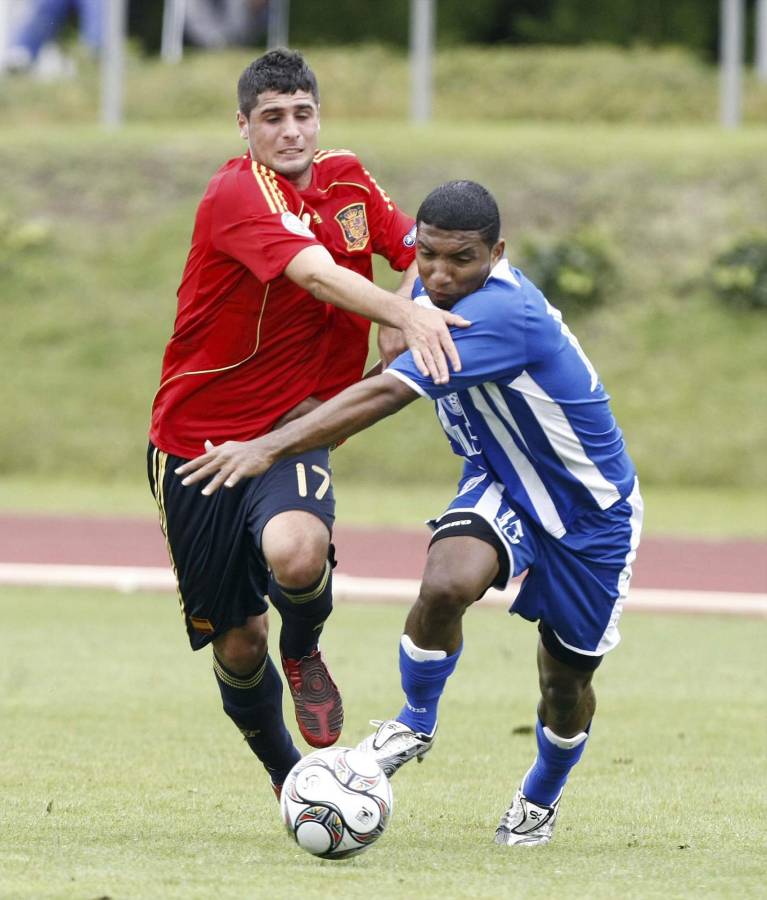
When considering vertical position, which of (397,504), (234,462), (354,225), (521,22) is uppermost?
(354,225)

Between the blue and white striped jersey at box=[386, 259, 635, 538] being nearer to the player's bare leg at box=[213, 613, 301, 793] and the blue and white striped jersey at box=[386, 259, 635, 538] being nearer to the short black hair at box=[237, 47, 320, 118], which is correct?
the short black hair at box=[237, 47, 320, 118]

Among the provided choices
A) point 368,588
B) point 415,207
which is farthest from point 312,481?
point 415,207

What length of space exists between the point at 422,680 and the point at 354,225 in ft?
6.10

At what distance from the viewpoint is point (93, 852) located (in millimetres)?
5668

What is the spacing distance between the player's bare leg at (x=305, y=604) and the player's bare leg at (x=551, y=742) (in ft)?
2.46

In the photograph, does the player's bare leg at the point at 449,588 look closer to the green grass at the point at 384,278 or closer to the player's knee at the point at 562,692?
the player's knee at the point at 562,692

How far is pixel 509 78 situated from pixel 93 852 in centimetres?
2782

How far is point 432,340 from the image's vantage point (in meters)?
5.84

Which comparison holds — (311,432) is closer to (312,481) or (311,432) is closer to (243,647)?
(312,481)

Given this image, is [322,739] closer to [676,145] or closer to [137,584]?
[137,584]

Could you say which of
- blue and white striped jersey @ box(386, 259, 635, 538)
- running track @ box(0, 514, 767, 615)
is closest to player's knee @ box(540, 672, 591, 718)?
blue and white striped jersey @ box(386, 259, 635, 538)

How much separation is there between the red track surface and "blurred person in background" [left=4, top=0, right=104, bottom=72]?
1603 cm

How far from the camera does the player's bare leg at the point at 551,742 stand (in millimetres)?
6320

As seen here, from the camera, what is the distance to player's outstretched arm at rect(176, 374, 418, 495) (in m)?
5.90
